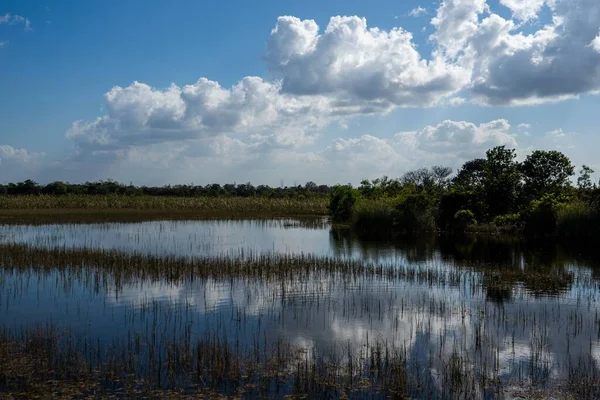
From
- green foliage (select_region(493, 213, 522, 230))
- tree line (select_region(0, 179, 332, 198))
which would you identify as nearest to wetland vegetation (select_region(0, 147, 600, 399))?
green foliage (select_region(493, 213, 522, 230))

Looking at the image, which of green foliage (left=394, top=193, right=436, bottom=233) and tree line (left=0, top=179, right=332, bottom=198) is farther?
tree line (left=0, top=179, right=332, bottom=198)

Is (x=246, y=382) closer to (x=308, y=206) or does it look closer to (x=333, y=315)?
(x=333, y=315)

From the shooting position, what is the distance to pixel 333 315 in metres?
12.5

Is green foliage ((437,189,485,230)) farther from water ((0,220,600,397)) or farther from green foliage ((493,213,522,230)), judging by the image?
water ((0,220,600,397))

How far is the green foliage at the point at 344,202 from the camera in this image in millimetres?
48875

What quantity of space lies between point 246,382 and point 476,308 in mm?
7369

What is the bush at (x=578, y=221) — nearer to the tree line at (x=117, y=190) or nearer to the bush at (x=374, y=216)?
the bush at (x=374, y=216)

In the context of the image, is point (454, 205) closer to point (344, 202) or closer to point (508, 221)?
point (508, 221)

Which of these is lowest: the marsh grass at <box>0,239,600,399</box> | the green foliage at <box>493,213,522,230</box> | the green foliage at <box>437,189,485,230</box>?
the marsh grass at <box>0,239,600,399</box>

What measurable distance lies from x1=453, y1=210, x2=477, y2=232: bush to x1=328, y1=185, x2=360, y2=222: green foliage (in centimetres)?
1028

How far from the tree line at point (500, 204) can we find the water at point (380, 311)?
13.6 m

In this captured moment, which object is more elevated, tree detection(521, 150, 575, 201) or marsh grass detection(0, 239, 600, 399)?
tree detection(521, 150, 575, 201)

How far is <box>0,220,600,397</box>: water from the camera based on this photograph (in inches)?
387

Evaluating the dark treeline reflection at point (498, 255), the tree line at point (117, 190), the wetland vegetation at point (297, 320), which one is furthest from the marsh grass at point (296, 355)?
the tree line at point (117, 190)
